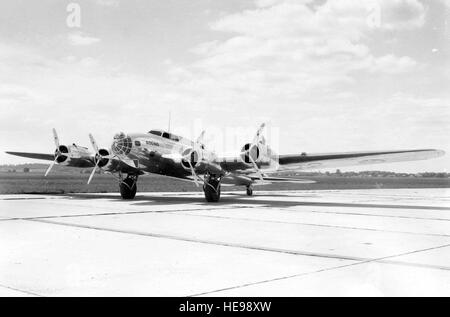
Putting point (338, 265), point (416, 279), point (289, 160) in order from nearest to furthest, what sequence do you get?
point (416, 279) < point (338, 265) < point (289, 160)

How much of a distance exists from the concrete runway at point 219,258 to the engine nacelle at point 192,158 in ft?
27.7

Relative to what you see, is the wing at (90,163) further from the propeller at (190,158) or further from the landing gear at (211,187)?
the landing gear at (211,187)

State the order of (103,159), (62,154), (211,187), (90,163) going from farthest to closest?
(90,163)
(62,154)
(103,159)
(211,187)

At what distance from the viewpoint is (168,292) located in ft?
17.2

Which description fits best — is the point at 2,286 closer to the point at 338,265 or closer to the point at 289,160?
the point at 338,265

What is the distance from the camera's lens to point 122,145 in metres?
21.5

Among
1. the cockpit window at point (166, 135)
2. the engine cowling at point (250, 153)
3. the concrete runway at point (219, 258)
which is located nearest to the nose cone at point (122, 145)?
the cockpit window at point (166, 135)

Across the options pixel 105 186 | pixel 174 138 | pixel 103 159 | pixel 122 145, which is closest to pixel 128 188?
pixel 103 159

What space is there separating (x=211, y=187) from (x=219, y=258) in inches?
571

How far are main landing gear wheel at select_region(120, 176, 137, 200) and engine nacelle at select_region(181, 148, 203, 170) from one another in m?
3.93

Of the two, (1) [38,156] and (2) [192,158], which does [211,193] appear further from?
(1) [38,156]

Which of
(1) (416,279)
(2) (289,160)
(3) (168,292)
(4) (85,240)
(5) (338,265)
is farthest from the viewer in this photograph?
(2) (289,160)
